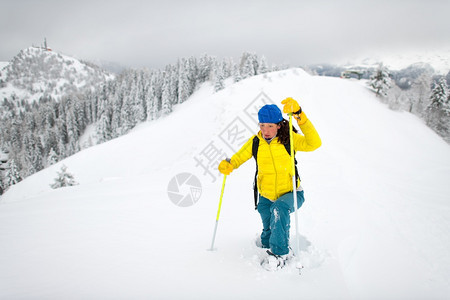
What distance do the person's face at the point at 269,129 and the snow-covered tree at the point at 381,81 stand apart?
122 ft

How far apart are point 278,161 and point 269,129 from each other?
0.49 m

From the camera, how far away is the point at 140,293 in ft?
9.07

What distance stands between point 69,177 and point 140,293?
71.7 feet

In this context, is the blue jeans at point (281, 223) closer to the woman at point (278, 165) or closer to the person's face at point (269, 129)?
the woman at point (278, 165)

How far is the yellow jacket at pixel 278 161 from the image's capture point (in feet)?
10.4

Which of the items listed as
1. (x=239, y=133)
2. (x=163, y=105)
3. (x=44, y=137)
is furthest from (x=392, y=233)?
(x=44, y=137)

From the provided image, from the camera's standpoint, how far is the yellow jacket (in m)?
3.16

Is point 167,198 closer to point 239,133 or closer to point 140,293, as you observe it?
point 140,293

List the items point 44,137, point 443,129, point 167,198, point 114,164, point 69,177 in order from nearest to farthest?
point 167,198, point 69,177, point 114,164, point 443,129, point 44,137

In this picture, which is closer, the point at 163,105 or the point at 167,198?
the point at 167,198

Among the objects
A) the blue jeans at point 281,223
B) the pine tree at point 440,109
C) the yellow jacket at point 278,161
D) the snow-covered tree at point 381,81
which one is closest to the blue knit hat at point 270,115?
the yellow jacket at point 278,161

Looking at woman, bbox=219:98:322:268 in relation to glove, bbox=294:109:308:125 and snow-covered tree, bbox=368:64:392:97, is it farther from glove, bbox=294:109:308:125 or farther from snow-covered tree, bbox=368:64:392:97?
snow-covered tree, bbox=368:64:392:97

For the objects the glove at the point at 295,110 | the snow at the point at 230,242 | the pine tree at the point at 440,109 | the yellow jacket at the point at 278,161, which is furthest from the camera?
the pine tree at the point at 440,109

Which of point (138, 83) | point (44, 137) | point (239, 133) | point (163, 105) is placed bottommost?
point (44, 137)
